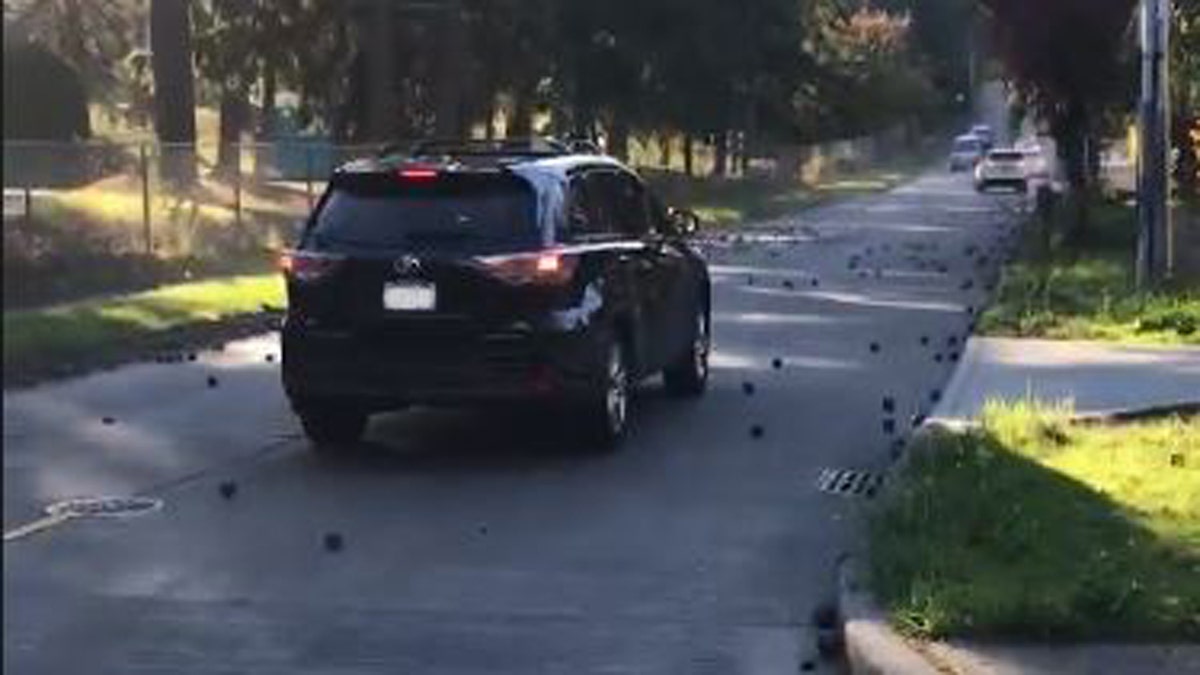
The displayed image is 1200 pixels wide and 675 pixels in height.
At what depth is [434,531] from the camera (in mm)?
9680

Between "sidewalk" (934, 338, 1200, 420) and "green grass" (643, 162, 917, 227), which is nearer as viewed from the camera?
"sidewalk" (934, 338, 1200, 420)

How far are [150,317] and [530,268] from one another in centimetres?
952

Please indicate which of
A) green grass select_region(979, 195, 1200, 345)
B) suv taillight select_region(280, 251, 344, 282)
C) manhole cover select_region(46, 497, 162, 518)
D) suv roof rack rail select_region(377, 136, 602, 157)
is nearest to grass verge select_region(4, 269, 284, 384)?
suv taillight select_region(280, 251, 344, 282)

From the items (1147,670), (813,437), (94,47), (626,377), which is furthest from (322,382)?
(94,47)

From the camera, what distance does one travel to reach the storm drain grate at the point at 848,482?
35.6 feet

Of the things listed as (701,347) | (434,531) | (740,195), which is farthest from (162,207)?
(740,195)

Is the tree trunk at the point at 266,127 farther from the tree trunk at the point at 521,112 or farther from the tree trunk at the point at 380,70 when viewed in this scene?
the tree trunk at the point at 521,112

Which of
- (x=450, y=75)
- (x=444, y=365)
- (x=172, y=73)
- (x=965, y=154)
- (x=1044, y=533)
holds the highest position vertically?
(x=450, y=75)

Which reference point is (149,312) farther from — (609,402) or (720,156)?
(720,156)

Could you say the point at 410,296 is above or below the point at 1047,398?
above

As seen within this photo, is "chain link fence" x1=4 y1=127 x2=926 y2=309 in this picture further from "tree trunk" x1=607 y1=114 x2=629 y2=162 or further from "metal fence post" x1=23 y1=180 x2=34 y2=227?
"tree trunk" x1=607 y1=114 x2=629 y2=162

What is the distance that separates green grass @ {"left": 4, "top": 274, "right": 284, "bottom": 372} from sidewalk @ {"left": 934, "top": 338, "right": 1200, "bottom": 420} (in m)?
6.02

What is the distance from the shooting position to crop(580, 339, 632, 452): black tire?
11938mm

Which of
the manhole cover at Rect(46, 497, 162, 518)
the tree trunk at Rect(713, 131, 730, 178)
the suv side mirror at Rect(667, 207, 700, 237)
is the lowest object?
the manhole cover at Rect(46, 497, 162, 518)
